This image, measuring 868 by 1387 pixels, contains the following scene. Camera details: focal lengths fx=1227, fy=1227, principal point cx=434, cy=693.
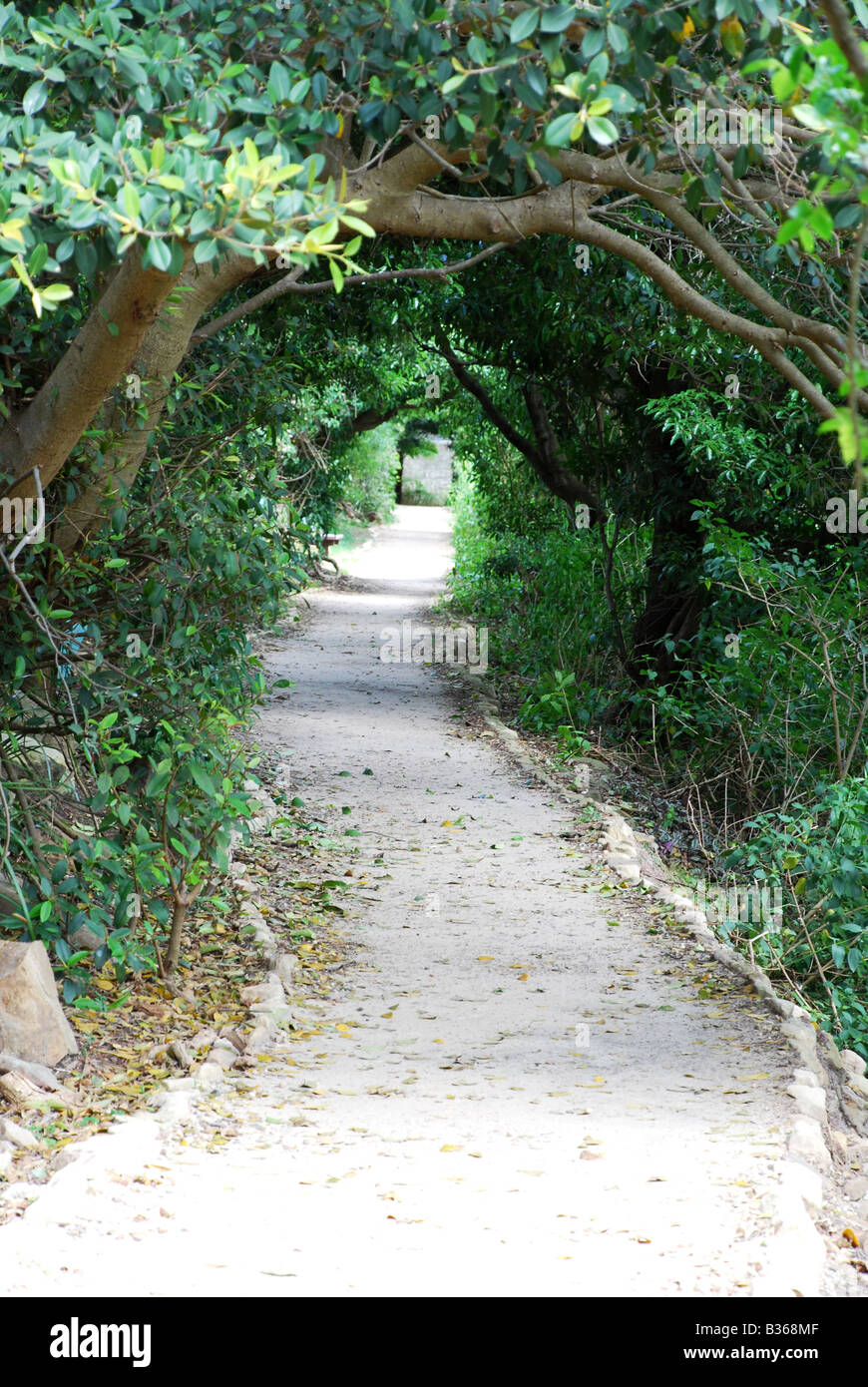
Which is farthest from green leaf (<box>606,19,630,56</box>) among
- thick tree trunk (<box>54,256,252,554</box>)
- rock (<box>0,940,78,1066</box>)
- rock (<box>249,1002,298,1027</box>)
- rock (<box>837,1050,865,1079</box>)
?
rock (<box>837,1050,865,1079</box>)

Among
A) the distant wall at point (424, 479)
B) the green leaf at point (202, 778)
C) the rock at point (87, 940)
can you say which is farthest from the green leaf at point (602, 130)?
the distant wall at point (424, 479)

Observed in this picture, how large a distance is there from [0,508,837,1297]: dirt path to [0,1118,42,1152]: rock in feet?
0.81

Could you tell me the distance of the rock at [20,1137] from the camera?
3.53 metres

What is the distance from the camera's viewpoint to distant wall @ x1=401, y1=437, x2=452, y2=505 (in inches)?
1877

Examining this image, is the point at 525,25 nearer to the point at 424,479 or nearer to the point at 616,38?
the point at 616,38

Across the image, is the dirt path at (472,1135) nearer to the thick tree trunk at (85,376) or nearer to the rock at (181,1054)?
the rock at (181,1054)

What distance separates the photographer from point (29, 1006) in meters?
4.04

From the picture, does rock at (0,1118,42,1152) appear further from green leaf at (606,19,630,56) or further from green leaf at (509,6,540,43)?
green leaf at (606,19,630,56)

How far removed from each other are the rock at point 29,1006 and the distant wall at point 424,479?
44197 millimetres

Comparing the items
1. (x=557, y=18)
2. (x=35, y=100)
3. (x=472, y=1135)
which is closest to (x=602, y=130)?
(x=557, y=18)

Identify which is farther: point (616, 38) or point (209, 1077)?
point (209, 1077)

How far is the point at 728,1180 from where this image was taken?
3.48 meters

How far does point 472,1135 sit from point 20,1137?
1.36 m

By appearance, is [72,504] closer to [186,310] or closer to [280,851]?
[186,310]
